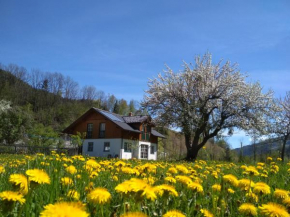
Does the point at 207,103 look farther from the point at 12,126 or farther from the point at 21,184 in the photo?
the point at 21,184

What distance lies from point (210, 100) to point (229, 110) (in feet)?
6.70

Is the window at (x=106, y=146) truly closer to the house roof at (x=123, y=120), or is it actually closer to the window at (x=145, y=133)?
the house roof at (x=123, y=120)

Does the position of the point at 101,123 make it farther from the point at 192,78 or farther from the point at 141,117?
→ the point at 192,78

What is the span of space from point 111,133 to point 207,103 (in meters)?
11.8

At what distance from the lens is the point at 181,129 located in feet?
78.5

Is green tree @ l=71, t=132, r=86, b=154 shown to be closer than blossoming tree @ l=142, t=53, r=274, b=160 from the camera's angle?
Yes

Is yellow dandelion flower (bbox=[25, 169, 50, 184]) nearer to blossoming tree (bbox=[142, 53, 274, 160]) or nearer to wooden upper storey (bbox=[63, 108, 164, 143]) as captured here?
blossoming tree (bbox=[142, 53, 274, 160])

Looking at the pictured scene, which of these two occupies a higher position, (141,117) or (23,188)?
(141,117)

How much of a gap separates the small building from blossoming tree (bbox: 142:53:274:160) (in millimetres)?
5289

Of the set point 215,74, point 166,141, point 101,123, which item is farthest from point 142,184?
point 166,141

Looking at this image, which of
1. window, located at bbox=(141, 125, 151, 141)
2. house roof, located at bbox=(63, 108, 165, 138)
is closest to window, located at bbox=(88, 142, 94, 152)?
house roof, located at bbox=(63, 108, 165, 138)

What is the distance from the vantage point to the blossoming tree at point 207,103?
23281 mm

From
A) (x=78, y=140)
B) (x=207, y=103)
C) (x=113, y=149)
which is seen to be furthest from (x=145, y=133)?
(x=78, y=140)

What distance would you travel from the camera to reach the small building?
95.3 feet
